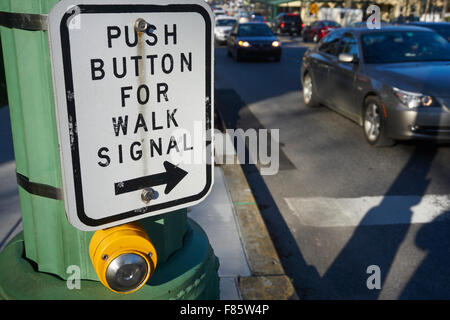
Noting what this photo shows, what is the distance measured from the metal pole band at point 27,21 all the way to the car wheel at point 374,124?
593 cm

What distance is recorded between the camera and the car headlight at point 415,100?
6.13 meters

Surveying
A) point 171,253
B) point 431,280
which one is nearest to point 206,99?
point 171,253

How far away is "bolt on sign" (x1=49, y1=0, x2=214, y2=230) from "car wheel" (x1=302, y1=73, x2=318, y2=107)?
8.49m

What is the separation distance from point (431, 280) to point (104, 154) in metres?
3.19

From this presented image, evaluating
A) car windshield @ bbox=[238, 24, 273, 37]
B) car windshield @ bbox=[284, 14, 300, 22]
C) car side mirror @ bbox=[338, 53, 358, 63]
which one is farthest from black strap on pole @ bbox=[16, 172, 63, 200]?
car windshield @ bbox=[284, 14, 300, 22]

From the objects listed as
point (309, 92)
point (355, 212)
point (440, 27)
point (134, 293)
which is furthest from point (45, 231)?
point (440, 27)

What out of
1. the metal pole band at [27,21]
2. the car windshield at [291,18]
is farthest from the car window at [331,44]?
the car windshield at [291,18]

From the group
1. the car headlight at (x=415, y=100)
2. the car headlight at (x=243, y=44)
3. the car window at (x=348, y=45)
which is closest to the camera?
the car headlight at (x=415, y=100)

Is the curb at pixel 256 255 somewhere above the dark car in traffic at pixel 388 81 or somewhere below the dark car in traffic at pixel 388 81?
below

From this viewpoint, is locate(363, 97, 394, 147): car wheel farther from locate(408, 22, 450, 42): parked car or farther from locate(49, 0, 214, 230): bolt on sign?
locate(49, 0, 214, 230): bolt on sign

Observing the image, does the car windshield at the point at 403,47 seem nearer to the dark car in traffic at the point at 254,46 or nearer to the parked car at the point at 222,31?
the dark car in traffic at the point at 254,46

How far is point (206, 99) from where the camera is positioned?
Result: 1359 millimetres
